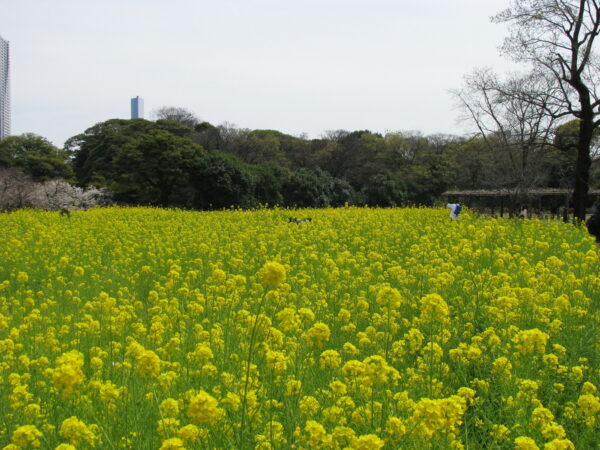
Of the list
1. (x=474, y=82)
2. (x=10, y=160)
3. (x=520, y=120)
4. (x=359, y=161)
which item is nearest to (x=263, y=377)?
(x=520, y=120)

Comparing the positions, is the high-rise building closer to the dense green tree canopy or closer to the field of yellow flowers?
the dense green tree canopy

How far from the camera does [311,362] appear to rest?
3.70m

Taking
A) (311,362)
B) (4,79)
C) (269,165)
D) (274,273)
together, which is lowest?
(311,362)

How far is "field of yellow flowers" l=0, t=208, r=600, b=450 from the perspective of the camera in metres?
2.40

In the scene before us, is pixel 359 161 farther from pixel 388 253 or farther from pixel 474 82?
pixel 388 253

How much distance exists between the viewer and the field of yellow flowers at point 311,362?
2404mm

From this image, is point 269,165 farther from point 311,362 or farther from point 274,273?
point 274,273

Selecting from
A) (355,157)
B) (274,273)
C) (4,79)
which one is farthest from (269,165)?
(4,79)

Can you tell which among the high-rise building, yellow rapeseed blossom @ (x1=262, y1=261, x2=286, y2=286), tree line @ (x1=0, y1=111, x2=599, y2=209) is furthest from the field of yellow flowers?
the high-rise building

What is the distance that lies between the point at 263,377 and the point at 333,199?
1516 inches

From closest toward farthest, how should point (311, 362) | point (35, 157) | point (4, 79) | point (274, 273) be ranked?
point (274, 273) → point (311, 362) → point (35, 157) → point (4, 79)

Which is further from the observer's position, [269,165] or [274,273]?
[269,165]

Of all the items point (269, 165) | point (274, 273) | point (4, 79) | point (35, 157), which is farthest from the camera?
point (4, 79)

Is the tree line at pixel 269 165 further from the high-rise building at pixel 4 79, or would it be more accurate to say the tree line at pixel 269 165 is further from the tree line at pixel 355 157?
the high-rise building at pixel 4 79
